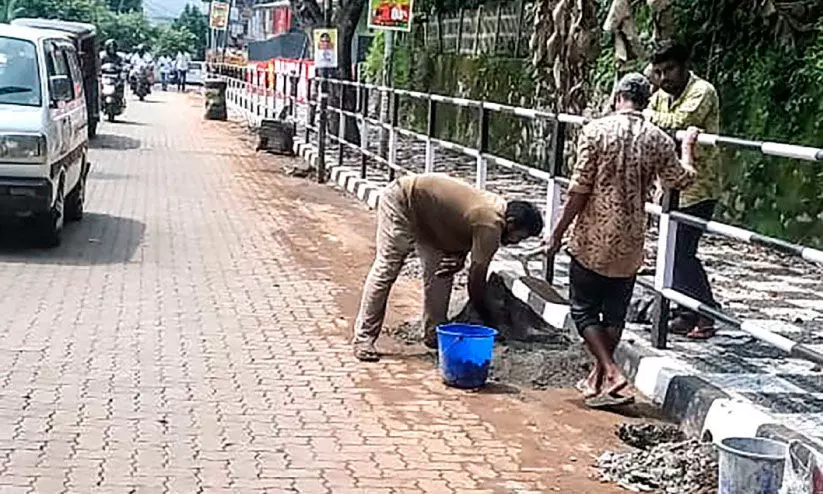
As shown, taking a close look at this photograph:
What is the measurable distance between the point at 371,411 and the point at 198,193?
1028 centimetres

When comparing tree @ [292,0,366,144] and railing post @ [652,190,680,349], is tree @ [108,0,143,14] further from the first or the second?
railing post @ [652,190,680,349]

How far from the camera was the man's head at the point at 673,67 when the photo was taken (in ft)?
25.0

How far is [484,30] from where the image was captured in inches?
849

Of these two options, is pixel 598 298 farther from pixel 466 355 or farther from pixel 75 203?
pixel 75 203

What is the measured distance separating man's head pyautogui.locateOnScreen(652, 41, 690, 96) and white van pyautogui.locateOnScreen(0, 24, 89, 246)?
5142 mm

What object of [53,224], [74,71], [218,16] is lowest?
[53,224]

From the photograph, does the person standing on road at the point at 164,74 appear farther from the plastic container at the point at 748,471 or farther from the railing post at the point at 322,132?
the plastic container at the point at 748,471

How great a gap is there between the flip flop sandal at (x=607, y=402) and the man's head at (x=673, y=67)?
2.06 metres

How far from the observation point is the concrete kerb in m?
5.79

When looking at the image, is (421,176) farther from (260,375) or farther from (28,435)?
(28,435)

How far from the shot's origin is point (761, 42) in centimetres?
1171

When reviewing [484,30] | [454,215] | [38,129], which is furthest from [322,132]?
[454,215]

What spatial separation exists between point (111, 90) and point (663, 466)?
2718 cm

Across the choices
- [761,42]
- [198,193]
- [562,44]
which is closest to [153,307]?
[562,44]
